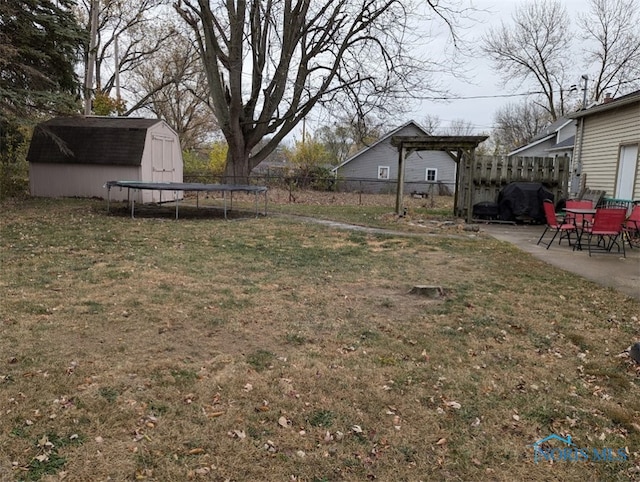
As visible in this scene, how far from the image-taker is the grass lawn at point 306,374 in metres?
2.37

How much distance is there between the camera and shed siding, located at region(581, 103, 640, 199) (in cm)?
1067

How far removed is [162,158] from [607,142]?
1373cm

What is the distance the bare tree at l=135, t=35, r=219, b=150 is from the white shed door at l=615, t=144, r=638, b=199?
19783mm

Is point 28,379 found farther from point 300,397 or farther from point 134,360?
→ point 300,397

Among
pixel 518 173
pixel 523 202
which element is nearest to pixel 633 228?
pixel 523 202

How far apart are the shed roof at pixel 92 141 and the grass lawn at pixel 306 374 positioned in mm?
9717

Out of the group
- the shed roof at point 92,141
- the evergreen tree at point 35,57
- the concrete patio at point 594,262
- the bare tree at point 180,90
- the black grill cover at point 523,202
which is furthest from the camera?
the bare tree at point 180,90

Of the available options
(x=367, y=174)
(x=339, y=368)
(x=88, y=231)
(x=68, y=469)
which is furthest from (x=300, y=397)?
(x=367, y=174)

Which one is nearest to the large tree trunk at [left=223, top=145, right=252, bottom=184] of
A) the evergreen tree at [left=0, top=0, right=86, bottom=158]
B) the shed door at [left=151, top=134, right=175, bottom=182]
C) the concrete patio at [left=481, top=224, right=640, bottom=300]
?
the shed door at [left=151, top=134, right=175, bottom=182]

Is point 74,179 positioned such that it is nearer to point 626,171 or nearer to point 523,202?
point 523,202

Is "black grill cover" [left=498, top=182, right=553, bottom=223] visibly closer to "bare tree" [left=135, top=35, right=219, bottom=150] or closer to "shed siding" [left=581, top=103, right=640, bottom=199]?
"shed siding" [left=581, top=103, right=640, bottom=199]

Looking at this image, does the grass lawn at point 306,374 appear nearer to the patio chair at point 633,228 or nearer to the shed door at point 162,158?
the patio chair at point 633,228

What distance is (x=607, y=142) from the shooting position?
11812 mm

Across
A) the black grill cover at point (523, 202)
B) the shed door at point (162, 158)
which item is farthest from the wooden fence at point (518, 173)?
the shed door at point (162, 158)
